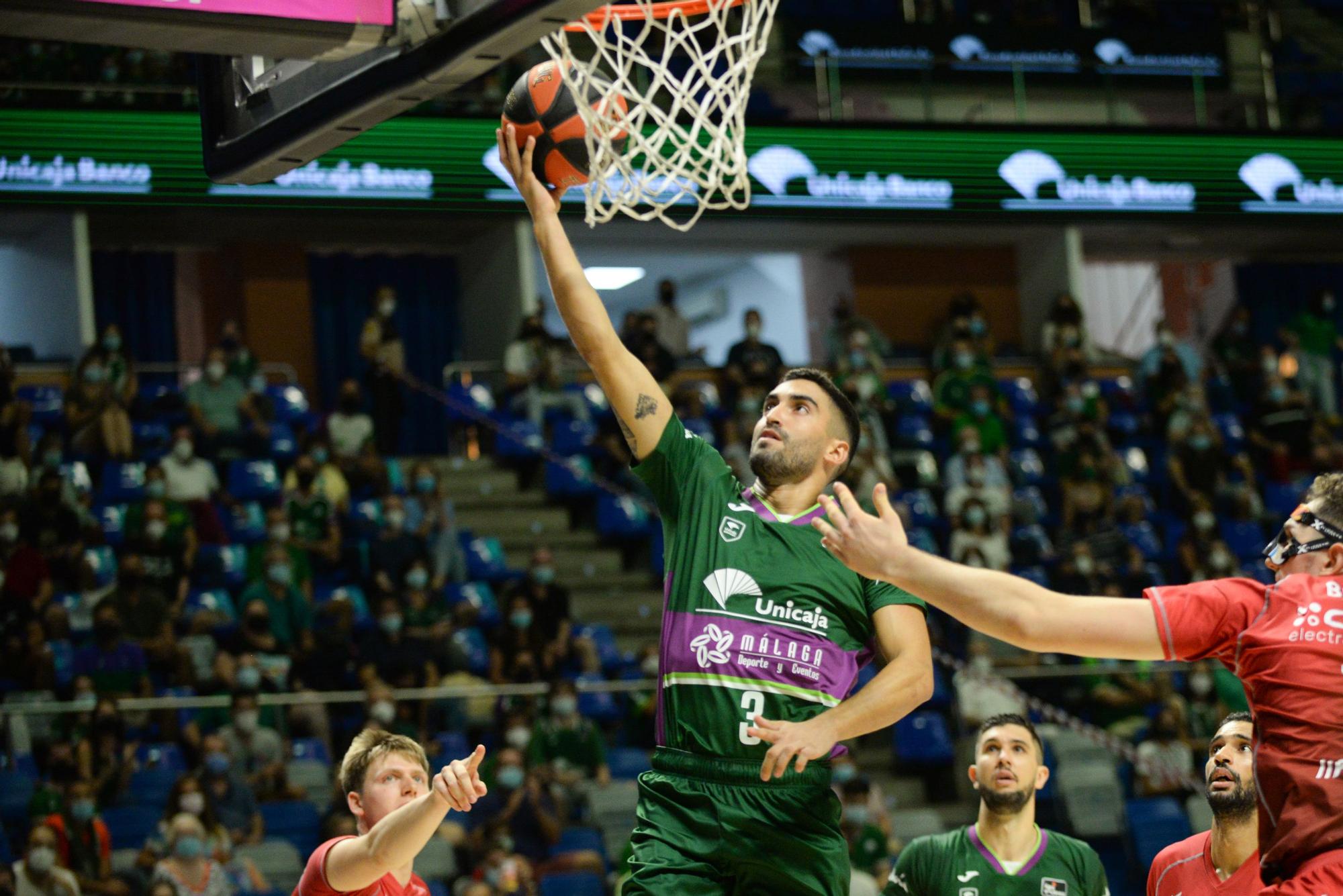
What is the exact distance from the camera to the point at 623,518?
14344 mm

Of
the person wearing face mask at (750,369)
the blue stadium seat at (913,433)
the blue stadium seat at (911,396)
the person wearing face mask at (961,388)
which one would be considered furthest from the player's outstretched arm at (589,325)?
the person wearing face mask at (961,388)

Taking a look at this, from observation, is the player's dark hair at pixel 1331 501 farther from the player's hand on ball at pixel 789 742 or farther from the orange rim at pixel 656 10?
the orange rim at pixel 656 10

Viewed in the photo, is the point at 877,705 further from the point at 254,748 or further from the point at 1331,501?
the point at 254,748

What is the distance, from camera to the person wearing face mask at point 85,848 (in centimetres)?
913

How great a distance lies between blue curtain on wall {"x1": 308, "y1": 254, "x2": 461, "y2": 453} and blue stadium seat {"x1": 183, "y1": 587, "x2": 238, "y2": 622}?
5.79 m

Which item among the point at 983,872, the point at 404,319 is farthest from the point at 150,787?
the point at 404,319

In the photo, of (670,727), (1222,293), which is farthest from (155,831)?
(1222,293)

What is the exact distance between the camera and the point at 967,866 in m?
5.91

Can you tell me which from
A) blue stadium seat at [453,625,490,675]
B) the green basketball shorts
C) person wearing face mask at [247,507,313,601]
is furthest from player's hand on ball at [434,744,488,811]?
person wearing face mask at [247,507,313,601]

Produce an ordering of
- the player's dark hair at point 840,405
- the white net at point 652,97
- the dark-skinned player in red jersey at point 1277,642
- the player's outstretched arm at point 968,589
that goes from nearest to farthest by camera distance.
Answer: the player's outstretched arm at point 968,589 < the dark-skinned player in red jersey at point 1277,642 < the player's dark hair at point 840,405 < the white net at point 652,97

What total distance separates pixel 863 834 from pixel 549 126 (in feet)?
21.2

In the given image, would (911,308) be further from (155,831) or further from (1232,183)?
(155,831)

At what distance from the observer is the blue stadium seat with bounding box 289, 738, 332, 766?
10359 mm

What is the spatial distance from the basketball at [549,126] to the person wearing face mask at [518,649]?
6958mm
